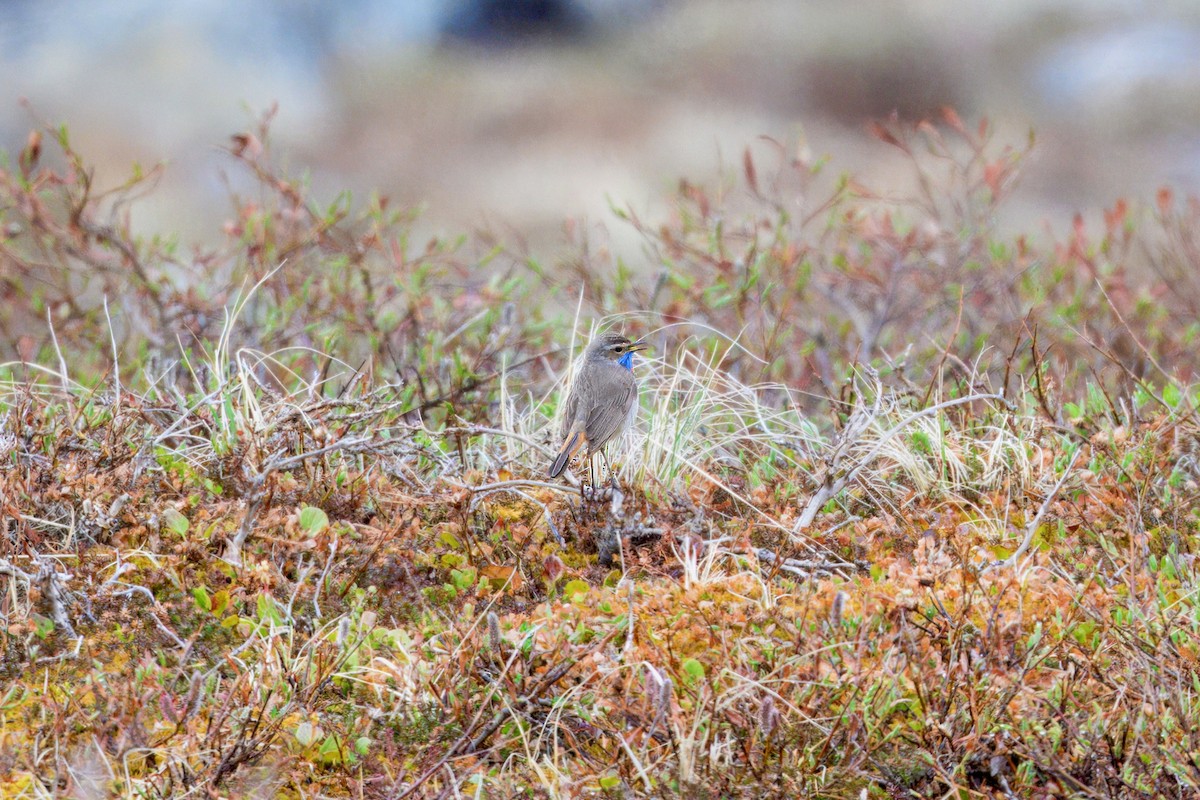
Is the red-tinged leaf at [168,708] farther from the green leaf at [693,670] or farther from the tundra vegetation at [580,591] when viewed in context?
the green leaf at [693,670]

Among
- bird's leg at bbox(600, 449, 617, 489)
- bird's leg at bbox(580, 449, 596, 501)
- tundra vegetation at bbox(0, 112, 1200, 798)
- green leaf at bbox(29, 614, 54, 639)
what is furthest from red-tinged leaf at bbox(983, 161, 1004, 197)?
green leaf at bbox(29, 614, 54, 639)

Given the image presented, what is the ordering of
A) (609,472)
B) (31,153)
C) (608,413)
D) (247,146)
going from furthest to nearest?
(247,146)
(31,153)
(608,413)
(609,472)

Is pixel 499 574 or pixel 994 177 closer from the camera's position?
pixel 499 574

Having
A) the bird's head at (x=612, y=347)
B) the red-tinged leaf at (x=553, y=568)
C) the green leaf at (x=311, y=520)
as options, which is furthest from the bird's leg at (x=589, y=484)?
the green leaf at (x=311, y=520)

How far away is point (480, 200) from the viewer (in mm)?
17719

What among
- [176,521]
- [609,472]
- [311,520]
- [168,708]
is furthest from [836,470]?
[168,708]

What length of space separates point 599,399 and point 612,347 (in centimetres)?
65

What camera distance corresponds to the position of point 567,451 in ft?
16.3

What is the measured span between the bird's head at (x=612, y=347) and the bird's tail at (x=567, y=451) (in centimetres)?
87

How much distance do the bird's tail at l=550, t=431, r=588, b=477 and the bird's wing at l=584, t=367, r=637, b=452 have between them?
0.24 feet

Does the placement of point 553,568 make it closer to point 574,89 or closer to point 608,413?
point 608,413

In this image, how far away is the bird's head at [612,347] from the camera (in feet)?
19.1

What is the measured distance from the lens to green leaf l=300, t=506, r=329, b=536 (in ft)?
14.1

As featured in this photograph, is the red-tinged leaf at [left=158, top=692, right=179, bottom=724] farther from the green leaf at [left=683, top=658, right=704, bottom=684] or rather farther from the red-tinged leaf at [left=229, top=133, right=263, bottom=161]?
the red-tinged leaf at [left=229, top=133, right=263, bottom=161]
